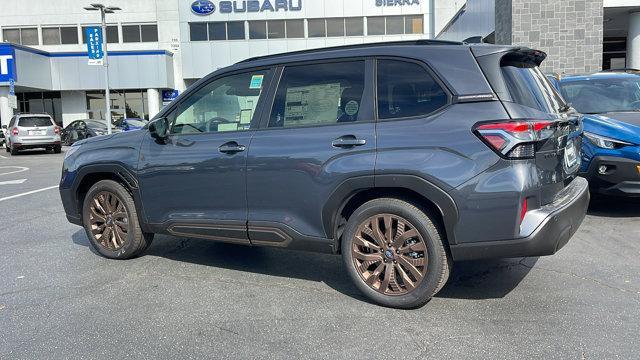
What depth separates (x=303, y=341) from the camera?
→ 345 cm

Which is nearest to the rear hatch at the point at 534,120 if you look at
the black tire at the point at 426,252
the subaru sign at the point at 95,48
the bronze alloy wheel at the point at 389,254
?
the black tire at the point at 426,252

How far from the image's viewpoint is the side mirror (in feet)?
15.8

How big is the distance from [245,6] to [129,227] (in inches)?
1364

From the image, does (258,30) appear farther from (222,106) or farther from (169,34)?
(222,106)

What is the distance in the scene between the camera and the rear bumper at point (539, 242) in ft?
11.5

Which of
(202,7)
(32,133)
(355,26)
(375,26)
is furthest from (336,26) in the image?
(32,133)

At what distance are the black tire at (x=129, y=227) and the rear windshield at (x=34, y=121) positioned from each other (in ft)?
61.8

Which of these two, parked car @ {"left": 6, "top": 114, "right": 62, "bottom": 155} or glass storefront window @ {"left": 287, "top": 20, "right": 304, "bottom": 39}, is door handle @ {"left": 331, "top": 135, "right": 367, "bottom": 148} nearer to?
parked car @ {"left": 6, "top": 114, "right": 62, "bottom": 155}

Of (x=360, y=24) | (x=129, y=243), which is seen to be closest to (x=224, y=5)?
(x=360, y=24)

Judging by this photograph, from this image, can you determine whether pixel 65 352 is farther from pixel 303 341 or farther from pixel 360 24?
pixel 360 24

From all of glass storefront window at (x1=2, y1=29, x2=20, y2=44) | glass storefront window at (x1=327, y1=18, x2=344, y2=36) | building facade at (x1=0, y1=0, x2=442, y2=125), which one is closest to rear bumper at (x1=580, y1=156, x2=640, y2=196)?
building facade at (x1=0, y1=0, x2=442, y2=125)

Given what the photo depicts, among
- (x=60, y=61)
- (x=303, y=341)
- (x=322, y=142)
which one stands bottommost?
(x=303, y=341)

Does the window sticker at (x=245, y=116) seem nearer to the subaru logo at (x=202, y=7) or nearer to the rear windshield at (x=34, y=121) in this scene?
the rear windshield at (x=34, y=121)

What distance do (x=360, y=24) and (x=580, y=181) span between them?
3467cm
